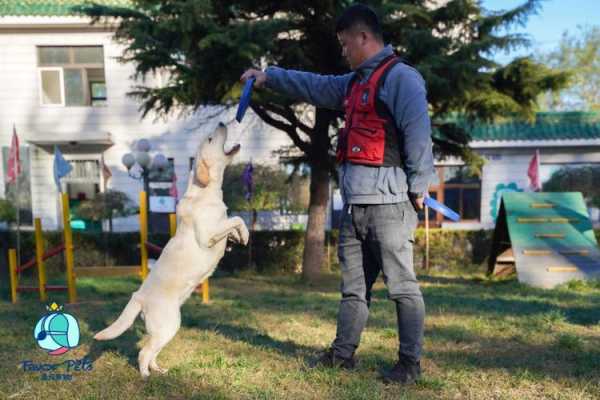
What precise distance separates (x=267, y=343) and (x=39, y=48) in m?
13.0

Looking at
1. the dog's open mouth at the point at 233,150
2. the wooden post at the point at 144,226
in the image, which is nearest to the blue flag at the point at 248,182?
the wooden post at the point at 144,226

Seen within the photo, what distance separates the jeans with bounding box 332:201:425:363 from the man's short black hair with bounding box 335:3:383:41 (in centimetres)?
117

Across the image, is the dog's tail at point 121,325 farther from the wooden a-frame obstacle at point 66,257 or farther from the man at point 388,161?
the wooden a-frame obstacle at point 66,257

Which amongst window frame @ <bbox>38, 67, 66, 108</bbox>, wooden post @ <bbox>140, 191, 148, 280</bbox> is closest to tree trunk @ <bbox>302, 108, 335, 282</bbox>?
wooden post @ <bbox>140, 191, 148, 280</bbox>

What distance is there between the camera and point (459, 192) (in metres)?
13.4

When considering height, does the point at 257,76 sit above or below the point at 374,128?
above

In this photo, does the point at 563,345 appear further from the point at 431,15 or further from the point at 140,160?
the point at 140,160

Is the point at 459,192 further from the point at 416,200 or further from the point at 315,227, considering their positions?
the point at 416,200

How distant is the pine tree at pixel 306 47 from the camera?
5547 millimetres

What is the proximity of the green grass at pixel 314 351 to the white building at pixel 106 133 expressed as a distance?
749 cm

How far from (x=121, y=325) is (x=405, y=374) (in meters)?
1.94

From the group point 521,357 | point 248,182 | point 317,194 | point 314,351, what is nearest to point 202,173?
point 314,351

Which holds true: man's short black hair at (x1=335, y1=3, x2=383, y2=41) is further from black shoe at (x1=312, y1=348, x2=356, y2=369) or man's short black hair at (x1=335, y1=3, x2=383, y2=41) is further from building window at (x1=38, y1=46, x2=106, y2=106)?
building window at (x1=38, y1=46, x2=106, y2=106)

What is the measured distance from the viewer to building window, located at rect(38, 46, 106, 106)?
12812 mm
